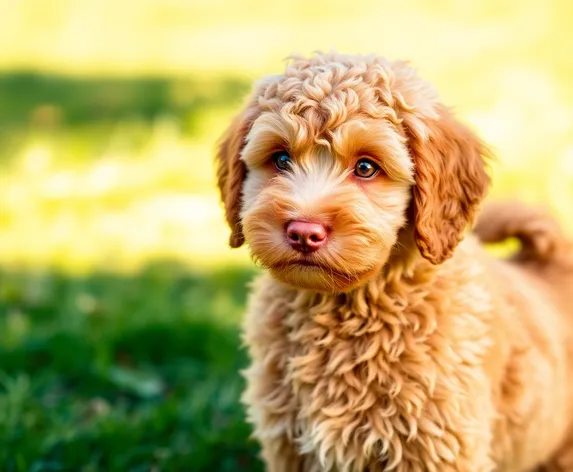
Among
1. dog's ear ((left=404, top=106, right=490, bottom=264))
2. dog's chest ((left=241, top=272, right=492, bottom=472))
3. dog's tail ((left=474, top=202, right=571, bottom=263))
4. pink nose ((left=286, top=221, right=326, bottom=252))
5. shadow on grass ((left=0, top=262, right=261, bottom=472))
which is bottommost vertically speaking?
shadow on grass ((left=0, top=262, right=261, bottom=472))

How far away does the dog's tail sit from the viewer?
176 inches

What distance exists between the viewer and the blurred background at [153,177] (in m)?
4.75

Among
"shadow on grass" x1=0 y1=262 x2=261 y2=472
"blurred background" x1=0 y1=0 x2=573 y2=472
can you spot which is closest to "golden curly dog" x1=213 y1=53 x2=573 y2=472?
"shadow on grass" x1=0 y1=262 x2=261 y2=472

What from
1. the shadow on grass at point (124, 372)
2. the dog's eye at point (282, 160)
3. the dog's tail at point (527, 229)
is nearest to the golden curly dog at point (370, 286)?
the dog's eye at point (282, 160)

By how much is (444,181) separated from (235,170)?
0.84 meters

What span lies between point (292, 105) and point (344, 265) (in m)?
0.63

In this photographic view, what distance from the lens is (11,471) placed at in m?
4.25

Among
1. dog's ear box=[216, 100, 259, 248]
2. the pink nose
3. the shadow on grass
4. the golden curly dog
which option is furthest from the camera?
the shadow on grass

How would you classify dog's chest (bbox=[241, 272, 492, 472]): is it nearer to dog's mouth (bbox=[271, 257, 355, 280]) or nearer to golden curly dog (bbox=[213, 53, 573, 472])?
golden curly dog (bbox=[213, 53, 573, 472])

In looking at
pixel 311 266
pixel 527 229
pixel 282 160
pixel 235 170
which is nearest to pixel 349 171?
pixel 282 160

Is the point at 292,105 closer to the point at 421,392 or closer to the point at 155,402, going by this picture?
the point at 421,392

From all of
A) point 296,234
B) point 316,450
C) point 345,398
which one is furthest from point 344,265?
point 316,450

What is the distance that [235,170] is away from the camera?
3.70m

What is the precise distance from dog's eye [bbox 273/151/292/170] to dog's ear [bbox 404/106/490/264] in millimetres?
464
